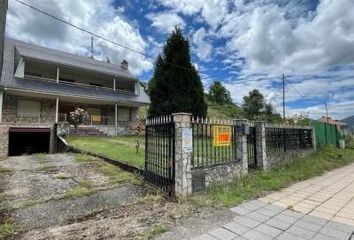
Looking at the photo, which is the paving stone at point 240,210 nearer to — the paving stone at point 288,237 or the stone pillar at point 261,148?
the paving stone at point 288,237

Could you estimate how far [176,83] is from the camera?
17.0m

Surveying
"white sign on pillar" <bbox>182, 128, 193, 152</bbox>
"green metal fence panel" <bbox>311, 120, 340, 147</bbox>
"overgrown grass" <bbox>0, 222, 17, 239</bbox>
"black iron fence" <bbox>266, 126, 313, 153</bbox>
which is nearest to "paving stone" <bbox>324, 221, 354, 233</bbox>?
"white sign on pillar" <bbox>182, 128, 193, 152</bbox>

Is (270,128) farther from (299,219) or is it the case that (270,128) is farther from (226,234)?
(226,234)

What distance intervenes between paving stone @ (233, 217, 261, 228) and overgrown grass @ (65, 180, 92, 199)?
3436 mm

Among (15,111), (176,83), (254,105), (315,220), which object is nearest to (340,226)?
(315,220)

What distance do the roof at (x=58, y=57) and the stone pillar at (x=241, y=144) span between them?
17594 millimetres

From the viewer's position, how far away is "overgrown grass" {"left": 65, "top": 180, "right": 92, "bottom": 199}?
18.2ft

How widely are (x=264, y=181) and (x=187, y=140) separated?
3065 millimetres

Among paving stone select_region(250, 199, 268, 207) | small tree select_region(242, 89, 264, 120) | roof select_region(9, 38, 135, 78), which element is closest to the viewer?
paving stone select_region(250, 199, 268, 207)

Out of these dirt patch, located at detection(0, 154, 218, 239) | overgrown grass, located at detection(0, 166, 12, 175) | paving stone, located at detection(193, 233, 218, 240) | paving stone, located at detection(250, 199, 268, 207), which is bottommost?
paving stone, located at detection(193, 233, 218, 240)

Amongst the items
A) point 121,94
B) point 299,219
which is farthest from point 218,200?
point 121,94

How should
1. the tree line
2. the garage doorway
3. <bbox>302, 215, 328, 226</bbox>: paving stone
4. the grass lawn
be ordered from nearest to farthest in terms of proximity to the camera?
<bbox>302, 215, 328, 226</bbox>: paving stone → the grass lawn → the tree line → the garage doorway

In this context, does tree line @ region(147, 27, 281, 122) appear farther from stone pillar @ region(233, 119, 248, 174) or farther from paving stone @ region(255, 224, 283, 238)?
paving stone @ region(255, 224, 283, 238)

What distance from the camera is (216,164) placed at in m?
6.38
